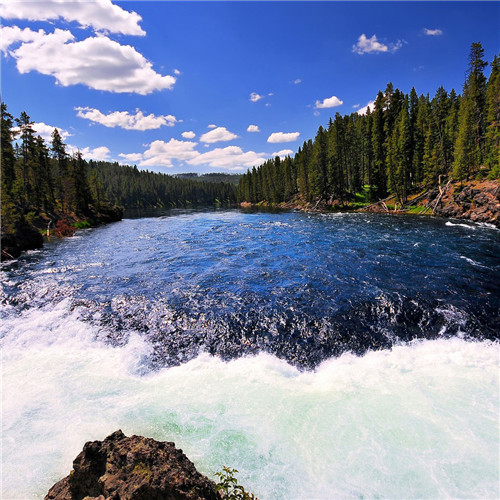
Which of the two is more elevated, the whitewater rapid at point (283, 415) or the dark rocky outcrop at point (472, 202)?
the dark rocky outcrop at point (472, 202)

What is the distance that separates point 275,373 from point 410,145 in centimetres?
7299

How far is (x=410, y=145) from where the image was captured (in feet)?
211

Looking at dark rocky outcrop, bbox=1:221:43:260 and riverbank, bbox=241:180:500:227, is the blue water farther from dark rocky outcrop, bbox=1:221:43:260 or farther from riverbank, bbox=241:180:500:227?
riverbank, bbox=241:180:500:227

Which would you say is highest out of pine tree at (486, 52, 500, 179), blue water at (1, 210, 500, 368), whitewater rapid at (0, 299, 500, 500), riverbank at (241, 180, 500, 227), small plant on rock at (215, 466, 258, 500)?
pine tree at (486, 52, 500, 179)

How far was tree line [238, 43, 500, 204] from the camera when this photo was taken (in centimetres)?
5038

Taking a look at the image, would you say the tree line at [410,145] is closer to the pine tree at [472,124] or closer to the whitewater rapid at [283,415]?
the pine tree at [472,124]

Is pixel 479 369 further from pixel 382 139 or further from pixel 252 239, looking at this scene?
pixel 382 139

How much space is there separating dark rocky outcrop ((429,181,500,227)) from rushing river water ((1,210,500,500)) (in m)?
25.9

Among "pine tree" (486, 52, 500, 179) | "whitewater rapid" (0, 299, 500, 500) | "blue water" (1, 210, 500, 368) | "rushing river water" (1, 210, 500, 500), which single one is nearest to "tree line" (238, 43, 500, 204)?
"pine tree" (486, 52, 500, 179)

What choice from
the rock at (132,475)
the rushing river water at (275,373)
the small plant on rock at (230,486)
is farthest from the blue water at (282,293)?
the small plant on rock at (230,486)

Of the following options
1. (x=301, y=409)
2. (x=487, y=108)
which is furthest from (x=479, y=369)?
(x=487, y=108)

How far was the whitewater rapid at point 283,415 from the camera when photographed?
576 cm

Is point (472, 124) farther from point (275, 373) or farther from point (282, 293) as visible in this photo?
point (275, 373)

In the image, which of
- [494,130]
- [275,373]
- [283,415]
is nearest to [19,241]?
[275,373]
